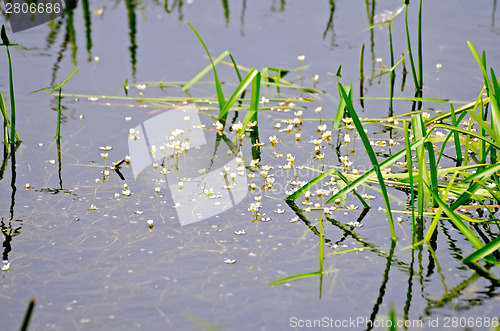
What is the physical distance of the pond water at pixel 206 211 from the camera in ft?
→ 7.68

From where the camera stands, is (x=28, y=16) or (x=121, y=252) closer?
(x=121, y=252)

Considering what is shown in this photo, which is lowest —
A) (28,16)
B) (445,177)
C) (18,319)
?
(18,319)

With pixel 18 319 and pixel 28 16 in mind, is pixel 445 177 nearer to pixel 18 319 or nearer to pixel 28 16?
pixel 18 319

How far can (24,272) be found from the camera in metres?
2.52

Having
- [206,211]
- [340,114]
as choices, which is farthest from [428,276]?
[340,114]

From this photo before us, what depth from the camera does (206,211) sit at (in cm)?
301

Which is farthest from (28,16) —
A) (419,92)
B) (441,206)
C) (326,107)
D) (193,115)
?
(441,206)

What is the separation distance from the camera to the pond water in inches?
92.1

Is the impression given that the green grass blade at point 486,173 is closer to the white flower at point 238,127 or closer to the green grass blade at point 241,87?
the green grass blade at point 241,87

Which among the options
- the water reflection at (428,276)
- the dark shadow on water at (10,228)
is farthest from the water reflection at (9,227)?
the water reflection at (428,276)

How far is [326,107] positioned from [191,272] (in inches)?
77.2

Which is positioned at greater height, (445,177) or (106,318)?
(445,177)

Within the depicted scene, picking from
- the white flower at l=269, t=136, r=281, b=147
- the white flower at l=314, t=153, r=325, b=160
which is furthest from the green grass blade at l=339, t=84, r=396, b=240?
the white flower at l=269, t=136, r=281, b=147

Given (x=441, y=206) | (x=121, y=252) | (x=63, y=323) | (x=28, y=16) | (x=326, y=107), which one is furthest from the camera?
(x=28, y=16)
